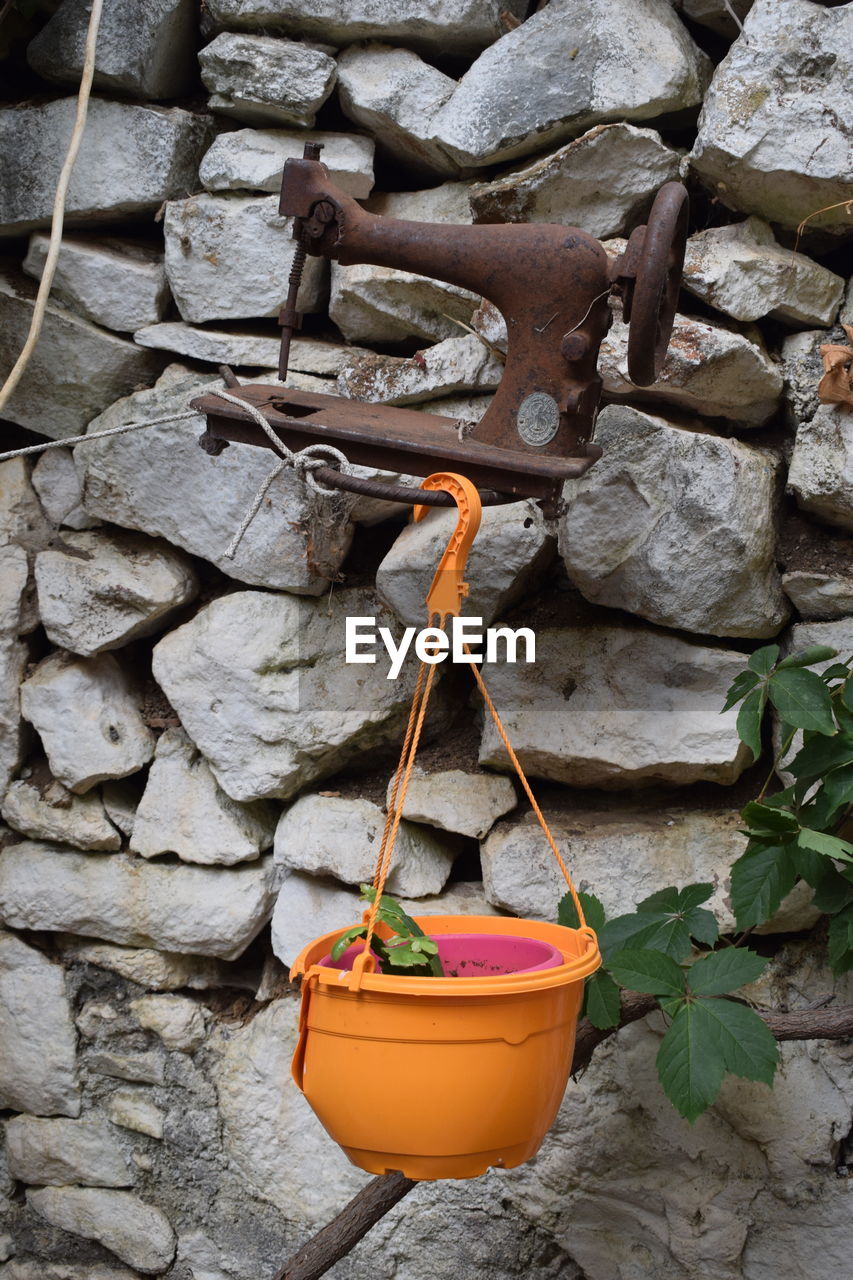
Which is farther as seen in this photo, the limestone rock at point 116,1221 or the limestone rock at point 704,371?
the limestone rock at point 116,1221

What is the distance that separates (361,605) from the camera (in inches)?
79.0

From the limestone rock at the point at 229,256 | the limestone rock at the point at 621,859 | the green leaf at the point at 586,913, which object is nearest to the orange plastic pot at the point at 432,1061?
the green leaf at the point at 586,913

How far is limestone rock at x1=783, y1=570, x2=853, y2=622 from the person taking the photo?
67.0 inches

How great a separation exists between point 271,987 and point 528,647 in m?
0.78

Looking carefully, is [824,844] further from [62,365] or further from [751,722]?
[62,365]

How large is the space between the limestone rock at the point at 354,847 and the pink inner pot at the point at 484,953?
48 cm

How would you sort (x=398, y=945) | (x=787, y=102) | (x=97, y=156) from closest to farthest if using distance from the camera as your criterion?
(x=398, y=945) → (x=787, y=102) → (x=97, y=156)

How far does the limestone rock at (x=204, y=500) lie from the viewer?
6.38 feet

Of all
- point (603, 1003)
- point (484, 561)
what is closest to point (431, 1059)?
point (603, 1003)

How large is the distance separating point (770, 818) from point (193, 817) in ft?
3.43

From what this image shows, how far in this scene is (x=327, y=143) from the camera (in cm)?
198

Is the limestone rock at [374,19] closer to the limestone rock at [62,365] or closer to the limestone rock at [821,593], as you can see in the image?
the limestone rock at [62,365]

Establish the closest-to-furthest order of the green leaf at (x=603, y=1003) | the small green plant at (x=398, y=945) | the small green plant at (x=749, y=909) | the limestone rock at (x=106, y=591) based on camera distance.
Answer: the small green plant at (x=398, y=945) < the small green plant at (x=749, y=909) < the green leaf at (x=603, y=1003) < the limestone rock at (x=106, y=591)

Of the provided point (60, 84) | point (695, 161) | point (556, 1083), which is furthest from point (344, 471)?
point (60, 84)
